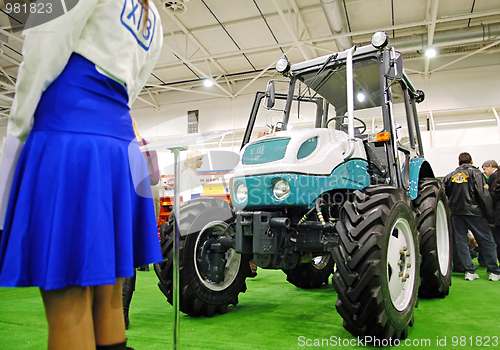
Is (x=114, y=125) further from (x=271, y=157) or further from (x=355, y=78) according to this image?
(x=355, y=78)

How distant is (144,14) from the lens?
1.10m

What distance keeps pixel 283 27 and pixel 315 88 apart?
7.58 metres

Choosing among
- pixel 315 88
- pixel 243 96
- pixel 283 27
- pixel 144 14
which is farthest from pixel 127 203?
pixel 243 96

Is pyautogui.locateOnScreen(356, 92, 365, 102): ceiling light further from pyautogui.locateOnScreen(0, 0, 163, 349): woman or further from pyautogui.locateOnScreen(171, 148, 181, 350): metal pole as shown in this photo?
pyautogui.locateOnScreen(0, 0, 163, 349): woman

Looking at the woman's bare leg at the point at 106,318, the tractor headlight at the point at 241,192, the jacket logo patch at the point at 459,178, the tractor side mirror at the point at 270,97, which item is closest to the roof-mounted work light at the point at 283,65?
the tractor side mirror at the point at 270,97

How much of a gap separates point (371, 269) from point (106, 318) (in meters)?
1.79

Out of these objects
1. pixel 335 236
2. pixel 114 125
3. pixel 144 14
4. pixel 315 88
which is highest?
pixel 315 88

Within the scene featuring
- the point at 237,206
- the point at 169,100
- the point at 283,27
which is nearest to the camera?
the point at 237,206

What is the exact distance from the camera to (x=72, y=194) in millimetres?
889

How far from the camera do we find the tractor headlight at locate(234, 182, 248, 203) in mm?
3223

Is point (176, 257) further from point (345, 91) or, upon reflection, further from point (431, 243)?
point (345, 91)

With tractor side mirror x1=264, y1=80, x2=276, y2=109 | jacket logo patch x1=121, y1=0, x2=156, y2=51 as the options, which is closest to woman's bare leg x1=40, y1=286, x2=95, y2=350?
jacket logo patch x1=121, y1=0, x2=156, y2=51

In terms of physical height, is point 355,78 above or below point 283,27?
below

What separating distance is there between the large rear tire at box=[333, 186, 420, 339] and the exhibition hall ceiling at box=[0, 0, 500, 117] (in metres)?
7.30
